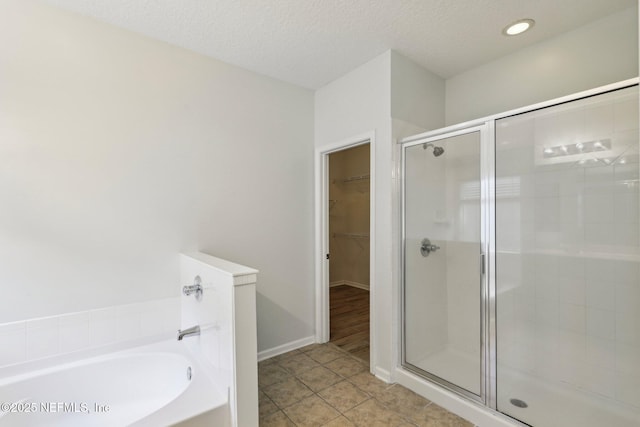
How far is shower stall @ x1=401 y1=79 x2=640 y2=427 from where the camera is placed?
1.73m

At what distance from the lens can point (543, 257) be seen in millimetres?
2014

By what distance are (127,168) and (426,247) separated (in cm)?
234

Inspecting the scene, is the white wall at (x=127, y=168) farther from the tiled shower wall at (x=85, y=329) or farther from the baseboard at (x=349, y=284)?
the baseboard at (x=349, y=284)

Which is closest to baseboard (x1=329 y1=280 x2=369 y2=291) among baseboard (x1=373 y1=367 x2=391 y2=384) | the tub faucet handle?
baseboard (x1=373 y1=367 x2=391 y2=384)

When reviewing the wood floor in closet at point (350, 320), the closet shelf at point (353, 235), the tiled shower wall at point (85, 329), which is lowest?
the wood floor in closet at point (350, 320)

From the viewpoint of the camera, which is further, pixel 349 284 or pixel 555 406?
pixel 349 284

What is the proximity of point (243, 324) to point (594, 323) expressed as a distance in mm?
2148

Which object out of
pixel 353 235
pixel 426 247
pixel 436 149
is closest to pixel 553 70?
pixel 436 149

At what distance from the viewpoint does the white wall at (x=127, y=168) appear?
5.79 ft

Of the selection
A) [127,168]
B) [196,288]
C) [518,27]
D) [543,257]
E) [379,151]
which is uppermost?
[518,27]

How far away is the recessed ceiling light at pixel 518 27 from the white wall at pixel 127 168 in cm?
177

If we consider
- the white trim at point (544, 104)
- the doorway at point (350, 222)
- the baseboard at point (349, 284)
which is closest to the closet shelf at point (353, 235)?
the doorway at point (350, 222)

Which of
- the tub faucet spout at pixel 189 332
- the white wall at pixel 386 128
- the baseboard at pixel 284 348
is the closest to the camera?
the tub faucet spout at pixel 189 332

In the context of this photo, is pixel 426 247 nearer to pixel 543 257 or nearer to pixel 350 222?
pixel 543 257
